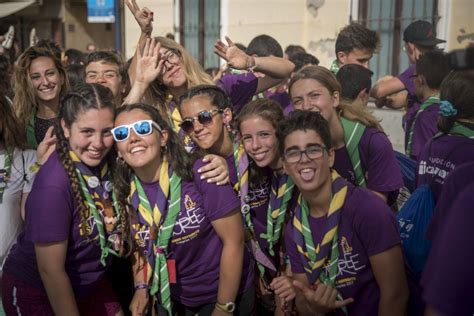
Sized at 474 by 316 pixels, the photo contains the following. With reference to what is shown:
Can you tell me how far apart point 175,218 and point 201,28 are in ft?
28.3

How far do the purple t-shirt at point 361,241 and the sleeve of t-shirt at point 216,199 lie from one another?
41 cm

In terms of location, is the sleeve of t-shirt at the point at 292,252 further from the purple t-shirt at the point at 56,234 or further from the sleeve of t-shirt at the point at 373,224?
the purple t-shirt at the point at 56,234

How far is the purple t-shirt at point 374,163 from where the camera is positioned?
2.88 m

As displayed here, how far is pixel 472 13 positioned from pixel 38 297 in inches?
253

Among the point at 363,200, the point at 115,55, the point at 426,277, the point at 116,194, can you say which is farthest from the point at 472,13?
the point at 426,277

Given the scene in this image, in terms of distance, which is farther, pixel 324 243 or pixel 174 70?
pixel 174 70

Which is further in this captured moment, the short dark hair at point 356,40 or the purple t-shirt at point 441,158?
the short dark hair at point 356,40

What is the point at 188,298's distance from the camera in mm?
2537

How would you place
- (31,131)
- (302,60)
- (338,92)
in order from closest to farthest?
(338,92) → (31,131) → (302,60)

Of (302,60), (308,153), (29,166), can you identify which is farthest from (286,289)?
(302,60)

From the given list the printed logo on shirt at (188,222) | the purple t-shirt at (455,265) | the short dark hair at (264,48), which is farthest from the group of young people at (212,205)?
the short dark hair at (264,48)

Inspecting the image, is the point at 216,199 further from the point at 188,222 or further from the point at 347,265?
the point at 347,265

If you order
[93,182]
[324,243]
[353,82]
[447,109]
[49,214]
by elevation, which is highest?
[353,82]

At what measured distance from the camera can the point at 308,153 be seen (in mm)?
2311
